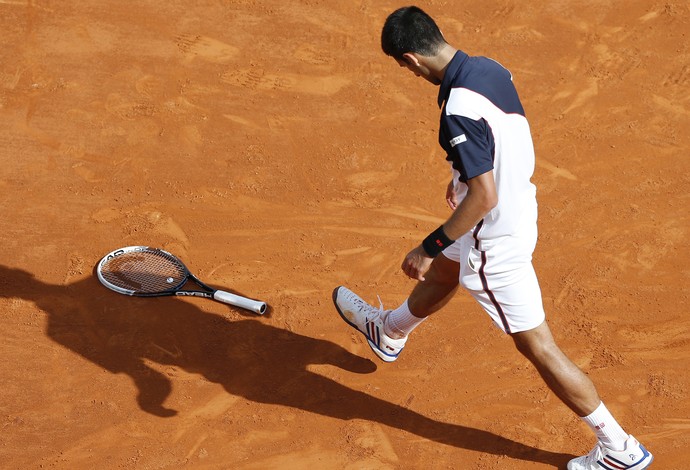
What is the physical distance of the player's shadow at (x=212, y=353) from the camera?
590 cm

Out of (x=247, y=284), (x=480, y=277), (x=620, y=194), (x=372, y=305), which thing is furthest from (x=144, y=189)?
(x=620, y=194)

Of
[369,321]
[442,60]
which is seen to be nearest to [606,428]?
[369,321]

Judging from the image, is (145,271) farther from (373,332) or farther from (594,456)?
(594,456)

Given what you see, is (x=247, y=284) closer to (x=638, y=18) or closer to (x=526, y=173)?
(x=526, y=173)

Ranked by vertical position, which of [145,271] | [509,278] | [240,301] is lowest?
[145,271]

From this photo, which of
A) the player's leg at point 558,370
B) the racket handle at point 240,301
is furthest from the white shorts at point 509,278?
the racket handle at point 240,301

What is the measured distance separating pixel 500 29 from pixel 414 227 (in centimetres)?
278

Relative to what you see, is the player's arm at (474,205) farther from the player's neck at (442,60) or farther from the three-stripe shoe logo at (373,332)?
the three-stripe shoe logo at (373,332)

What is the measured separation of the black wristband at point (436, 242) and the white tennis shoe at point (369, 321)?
4.09 ft

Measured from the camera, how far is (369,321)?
6.09 meters

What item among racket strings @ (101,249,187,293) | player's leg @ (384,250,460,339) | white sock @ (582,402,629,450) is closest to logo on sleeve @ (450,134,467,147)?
player's leg @ (384,250,460,339)

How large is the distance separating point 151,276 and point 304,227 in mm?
1260

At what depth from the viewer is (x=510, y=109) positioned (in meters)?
4.72

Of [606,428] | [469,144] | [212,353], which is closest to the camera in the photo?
[469,144]
